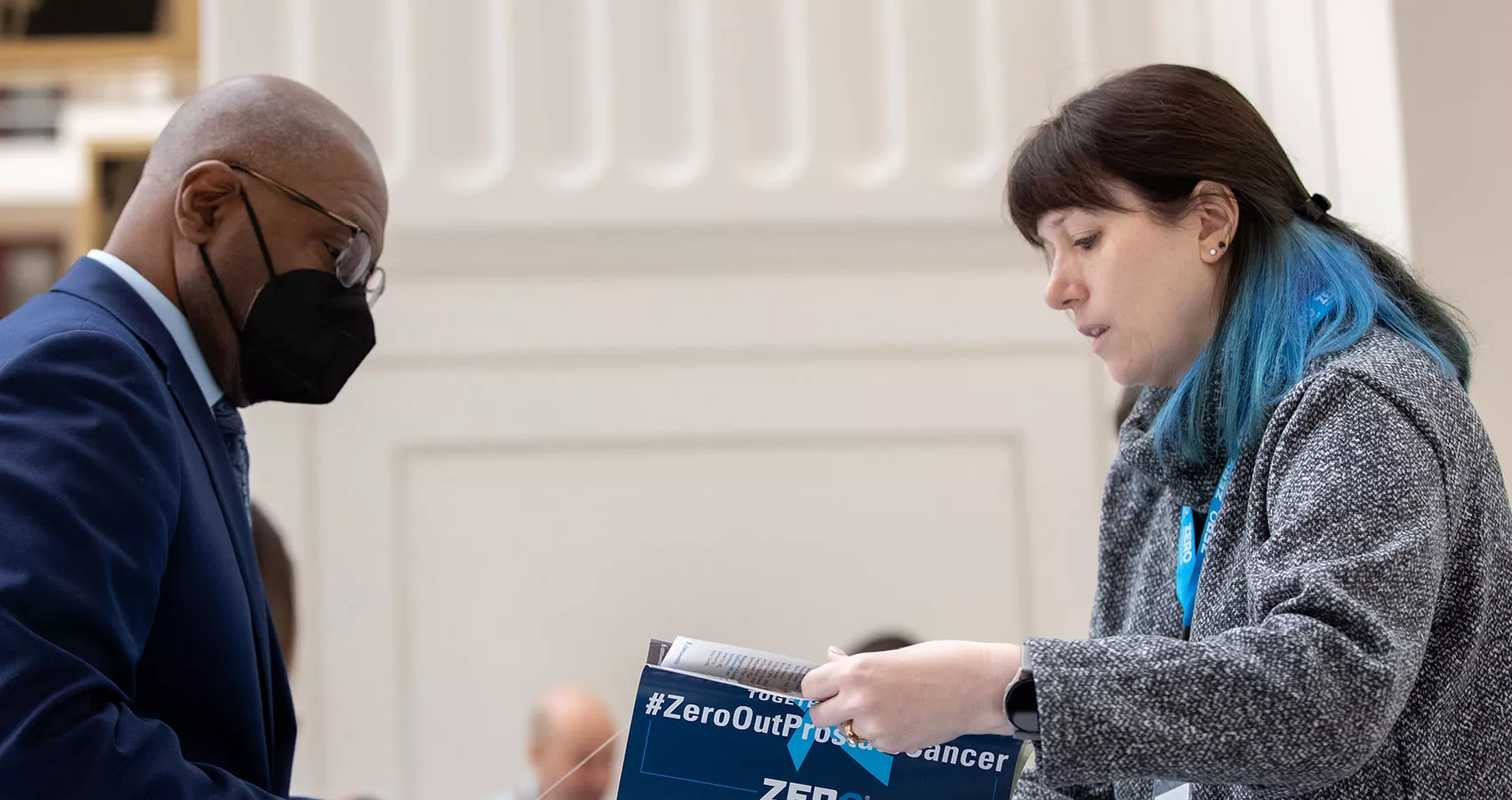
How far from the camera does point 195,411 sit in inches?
58.2

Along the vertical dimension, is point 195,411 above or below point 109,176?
below

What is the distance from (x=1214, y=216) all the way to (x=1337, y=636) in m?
0.43

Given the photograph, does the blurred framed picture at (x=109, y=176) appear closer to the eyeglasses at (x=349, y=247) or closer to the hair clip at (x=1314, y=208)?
the eyeglasses at (x=349, y=247)

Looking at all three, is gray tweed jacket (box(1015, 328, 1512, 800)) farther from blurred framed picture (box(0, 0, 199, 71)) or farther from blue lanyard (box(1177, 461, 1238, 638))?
blurred framed picture (box(0, 0, 199, 71))

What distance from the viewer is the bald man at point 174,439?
3.81 feet

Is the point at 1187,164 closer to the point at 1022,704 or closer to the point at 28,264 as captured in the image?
the point at 1022,704

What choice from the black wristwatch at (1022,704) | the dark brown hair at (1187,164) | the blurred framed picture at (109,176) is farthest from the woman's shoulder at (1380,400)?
the blurred framed picture at (109,176)

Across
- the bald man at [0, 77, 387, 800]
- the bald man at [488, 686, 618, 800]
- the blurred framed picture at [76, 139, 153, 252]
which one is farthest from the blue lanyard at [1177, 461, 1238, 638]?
the blurred framed picture at [76, 139, 153, 252]

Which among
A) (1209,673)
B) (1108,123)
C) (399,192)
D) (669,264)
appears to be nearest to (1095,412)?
(669,264)

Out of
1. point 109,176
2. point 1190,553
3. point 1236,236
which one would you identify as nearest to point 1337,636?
point 1190,553

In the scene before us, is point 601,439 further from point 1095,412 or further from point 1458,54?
point 1458,54

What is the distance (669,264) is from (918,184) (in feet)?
1.75

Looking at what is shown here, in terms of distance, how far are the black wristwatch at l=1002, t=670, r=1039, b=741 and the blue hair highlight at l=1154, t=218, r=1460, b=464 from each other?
0.29 m

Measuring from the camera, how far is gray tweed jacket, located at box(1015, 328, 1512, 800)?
1054 millimetres
